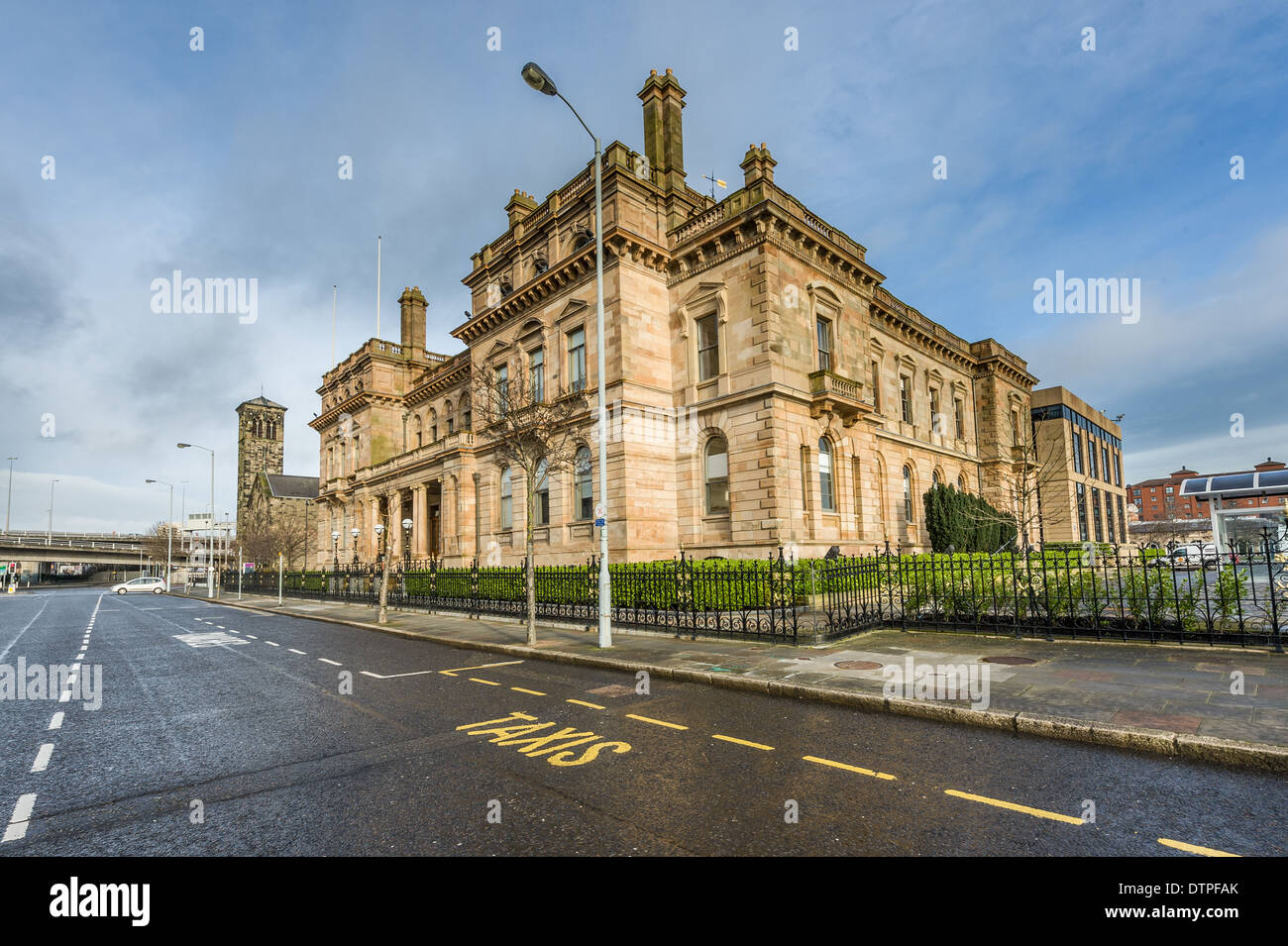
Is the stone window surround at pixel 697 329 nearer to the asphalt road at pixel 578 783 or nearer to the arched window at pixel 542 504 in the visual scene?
the arched window at pixel 542 504

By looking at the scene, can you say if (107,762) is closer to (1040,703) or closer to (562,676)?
(562,676)

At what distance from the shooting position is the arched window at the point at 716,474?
23172 millimetres

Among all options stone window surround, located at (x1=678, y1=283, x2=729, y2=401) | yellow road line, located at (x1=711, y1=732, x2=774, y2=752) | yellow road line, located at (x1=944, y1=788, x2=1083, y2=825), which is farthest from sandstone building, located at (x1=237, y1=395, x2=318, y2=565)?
yellow road line, located at (x1=944, y1=788, x2=1083, y2=825)

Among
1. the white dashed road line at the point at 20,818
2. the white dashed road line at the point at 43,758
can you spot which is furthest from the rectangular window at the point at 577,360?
the white dashed road line at the point at 20,818

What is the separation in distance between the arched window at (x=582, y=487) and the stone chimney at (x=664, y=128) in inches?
469

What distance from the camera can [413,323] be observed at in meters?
47.6

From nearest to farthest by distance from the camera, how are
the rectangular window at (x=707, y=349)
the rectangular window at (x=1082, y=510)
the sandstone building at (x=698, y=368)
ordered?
the sandstone building at (x=698, y=368) → the rectangular window at (x=707, y=349) → the rectangular window at (x=1082, y=510)

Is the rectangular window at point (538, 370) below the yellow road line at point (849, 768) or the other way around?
the other way around

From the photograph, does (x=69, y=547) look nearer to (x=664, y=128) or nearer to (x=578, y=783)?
(x=664, y=128)

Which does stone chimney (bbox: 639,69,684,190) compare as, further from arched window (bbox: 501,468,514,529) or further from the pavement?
the pavement

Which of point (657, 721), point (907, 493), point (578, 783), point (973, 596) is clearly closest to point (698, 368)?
point (907, 493)
